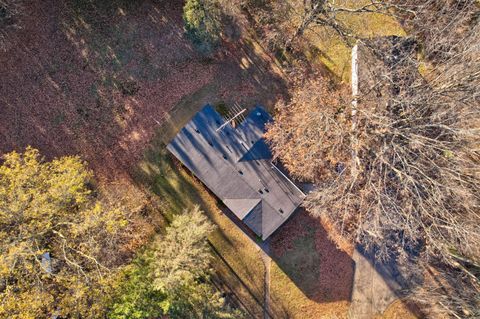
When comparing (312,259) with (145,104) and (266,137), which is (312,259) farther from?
(145,104)

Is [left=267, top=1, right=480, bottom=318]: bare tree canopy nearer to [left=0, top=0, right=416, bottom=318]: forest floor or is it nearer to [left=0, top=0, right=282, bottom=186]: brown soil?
[left=0, top=0, right=416, bottom=318]: forest floor

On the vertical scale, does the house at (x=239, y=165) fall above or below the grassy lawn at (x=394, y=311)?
above

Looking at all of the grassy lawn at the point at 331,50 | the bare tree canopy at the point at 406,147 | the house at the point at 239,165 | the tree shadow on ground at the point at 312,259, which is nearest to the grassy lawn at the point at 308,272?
the tree shadow on ground at the point at 312,259

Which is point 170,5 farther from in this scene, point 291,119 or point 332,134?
point 332,134

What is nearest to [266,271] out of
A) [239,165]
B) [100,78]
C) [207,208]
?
[207,208]

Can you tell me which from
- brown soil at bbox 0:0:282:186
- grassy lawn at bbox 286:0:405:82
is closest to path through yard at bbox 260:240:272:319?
brown soil at bbox 0:0:282:186

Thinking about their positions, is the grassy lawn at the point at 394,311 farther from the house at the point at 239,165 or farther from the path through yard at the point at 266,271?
the house at the point at 239,165
